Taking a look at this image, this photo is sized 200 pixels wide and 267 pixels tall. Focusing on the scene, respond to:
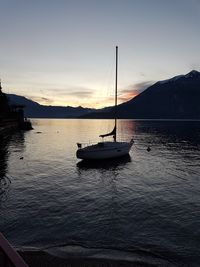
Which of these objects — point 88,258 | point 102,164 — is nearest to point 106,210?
point 88,258

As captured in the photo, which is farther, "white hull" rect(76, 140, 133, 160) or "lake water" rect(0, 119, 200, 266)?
"white hull" rect(76, 140, 133, 160)

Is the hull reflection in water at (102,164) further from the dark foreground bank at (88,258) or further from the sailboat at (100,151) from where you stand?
the dark foreground bank at (88,258)

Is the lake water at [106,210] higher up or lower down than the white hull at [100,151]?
lower down

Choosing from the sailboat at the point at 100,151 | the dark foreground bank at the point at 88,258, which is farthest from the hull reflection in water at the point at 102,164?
the dark foreground bank at the point at 88,258

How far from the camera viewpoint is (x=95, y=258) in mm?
15977

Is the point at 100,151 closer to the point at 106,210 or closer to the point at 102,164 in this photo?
the point at 102,164

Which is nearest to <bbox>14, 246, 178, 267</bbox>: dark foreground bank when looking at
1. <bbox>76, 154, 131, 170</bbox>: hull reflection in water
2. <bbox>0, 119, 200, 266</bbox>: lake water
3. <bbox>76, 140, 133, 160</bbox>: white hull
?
<bbox>0, 119, 200, 266</bbox>: lake water

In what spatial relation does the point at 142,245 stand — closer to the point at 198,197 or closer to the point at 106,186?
the point at 198,197

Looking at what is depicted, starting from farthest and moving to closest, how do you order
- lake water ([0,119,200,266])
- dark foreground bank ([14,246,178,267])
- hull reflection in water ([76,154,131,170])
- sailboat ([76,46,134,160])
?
sailboat ([76,46,134,160]), hull reflection in water ([76,154,131,170]), lake water ([0,119,200,266]), dark foreground bank ([14,246,178,267])

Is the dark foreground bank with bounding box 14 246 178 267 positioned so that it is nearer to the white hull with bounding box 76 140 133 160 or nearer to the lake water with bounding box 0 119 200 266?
the lake water with bounding box 0 119 200 266

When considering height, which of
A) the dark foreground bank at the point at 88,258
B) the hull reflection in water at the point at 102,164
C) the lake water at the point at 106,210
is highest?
the dark foreground bank at the point at 88,258

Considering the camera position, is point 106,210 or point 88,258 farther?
point 106,210

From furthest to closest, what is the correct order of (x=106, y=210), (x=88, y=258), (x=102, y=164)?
1. (x=102, y=164)
2. (x=106, y=210)
3. (x=88, y=258)

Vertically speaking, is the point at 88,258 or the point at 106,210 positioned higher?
the point at 88,258
